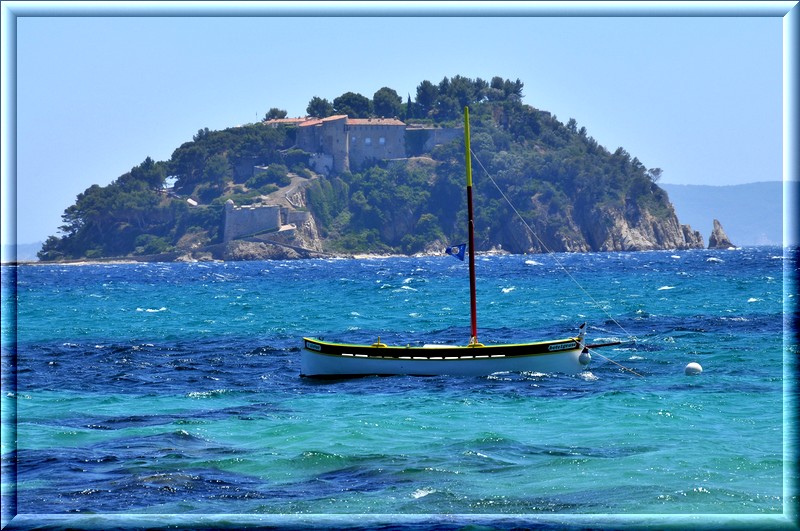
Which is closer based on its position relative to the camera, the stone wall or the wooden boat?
the wooden boat

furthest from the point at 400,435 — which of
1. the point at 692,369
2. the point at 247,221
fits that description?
the point at 247,221

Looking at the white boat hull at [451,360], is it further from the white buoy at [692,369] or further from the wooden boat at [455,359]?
the white buoy at [692,369]

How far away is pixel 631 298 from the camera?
56562 millimetres

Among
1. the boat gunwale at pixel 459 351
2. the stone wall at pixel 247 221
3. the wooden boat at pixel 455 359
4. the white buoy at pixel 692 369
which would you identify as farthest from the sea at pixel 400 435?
the stone wall at pixel 247 221

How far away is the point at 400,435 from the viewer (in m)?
18.5

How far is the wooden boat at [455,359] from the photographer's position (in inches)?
995

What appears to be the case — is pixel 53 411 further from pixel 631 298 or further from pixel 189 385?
pixel 631 298

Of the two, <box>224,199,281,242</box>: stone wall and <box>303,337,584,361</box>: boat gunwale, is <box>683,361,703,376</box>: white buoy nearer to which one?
<box>303,337,584,361</box>: boat gunwale

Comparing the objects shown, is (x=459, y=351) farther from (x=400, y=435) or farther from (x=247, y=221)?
(x=247, y=221)

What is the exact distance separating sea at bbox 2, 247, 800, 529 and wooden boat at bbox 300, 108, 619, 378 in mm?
302

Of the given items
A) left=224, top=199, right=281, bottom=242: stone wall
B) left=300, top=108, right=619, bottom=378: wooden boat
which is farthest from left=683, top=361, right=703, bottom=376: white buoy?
left=224, top=199, right=281, bottom=242: stone wall

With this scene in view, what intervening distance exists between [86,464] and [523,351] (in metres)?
11.8

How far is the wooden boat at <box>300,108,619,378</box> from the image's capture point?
25266 millimetres

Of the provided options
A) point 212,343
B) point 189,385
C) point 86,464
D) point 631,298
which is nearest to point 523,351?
point 189,385
